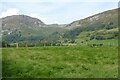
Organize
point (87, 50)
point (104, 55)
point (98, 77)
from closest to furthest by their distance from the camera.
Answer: point (98, 77) < point (104, 55) < point (87, 50)

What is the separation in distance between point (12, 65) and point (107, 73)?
376 inches

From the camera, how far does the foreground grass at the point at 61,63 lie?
947 inches

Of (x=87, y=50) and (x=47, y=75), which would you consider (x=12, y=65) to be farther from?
(x=87, y=50)

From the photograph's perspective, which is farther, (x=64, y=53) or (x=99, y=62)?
(x=64, y=53)

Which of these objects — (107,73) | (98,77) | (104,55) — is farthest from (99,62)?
(98,77)

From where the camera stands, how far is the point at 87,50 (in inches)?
1398

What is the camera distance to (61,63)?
28.5 metres

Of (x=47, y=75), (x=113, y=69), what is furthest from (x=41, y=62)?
(x=113, y=69)

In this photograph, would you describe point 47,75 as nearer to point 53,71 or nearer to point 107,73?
point 53,71

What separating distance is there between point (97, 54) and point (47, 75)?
440 inches

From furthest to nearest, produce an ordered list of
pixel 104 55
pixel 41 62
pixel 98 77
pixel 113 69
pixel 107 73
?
pixel 104 55
pixel 41 62
pixel 113 69
pixel 107 73
pixel 98 77

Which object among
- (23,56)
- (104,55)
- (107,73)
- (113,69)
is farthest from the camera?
(104,55)

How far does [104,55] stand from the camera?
3331 cm

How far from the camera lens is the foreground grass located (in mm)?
24062
